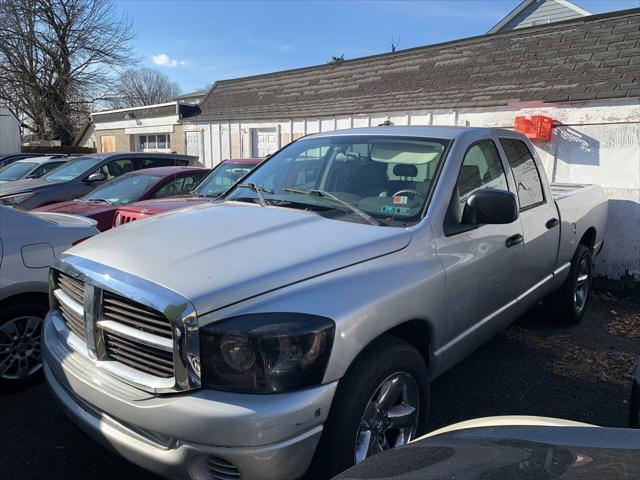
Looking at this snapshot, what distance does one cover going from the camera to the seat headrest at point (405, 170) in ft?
10.5

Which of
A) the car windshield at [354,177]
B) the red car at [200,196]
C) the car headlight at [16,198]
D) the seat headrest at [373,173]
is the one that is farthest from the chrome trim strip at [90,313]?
the car headlight at [16,198]

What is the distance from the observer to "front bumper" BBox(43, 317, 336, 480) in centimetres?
187

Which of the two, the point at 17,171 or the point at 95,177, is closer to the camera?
the point at 95,177

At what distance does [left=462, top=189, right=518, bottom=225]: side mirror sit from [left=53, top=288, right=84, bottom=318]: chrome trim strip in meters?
2.21

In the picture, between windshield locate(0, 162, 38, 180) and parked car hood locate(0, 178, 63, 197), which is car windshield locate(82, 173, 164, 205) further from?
windshield locate(0, 162, 38, 180)

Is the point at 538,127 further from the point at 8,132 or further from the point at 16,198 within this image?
the point at 8,132

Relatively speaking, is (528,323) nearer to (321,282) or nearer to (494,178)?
(494,178)

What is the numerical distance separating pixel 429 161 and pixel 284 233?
1.21m

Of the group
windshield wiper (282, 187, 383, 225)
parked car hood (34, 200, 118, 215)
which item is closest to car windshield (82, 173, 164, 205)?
parked car hood (34, 200, 118, 215)

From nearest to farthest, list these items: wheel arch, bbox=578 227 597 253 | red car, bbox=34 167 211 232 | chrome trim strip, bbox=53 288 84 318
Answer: chrome trim strip, bbox=53 288 84 318 → wheel arch, bbox=578 227 597 253 → red car, bbox=34 167 211 232

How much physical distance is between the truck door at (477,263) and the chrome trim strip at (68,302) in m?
1.92

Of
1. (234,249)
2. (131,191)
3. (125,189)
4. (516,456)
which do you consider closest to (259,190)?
(234,249)

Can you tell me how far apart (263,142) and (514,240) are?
1039 centimetres

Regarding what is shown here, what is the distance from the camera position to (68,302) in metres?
2.59
